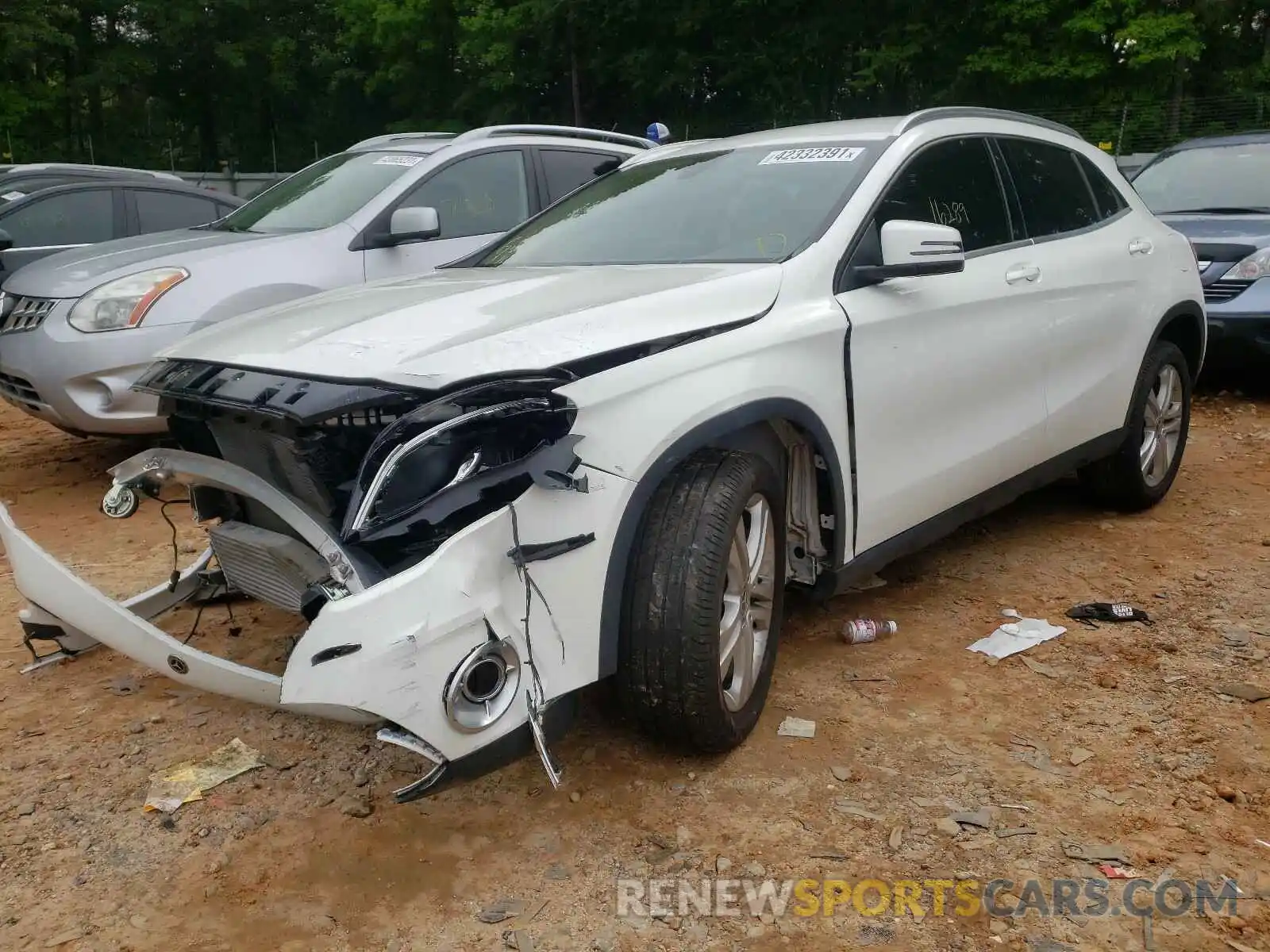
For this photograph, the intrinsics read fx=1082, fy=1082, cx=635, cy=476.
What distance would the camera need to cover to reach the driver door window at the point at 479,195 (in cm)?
611

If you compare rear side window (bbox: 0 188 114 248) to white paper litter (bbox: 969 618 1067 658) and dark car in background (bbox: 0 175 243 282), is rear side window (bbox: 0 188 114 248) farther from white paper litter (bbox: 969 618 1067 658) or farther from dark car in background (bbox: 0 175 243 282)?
white paper litter (bbox: 969 618 1067 658)

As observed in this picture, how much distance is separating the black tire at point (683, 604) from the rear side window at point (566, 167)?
4318mm

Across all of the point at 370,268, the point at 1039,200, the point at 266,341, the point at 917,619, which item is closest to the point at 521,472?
the point at 266,341

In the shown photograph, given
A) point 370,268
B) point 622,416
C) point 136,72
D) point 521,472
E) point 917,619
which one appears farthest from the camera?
point 136,72

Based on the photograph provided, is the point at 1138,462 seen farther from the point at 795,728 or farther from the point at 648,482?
the point at 648,482

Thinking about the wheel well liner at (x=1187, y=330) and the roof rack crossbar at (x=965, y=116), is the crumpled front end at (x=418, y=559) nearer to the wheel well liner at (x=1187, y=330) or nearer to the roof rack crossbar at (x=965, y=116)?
the roof rack crossbar at (x=965, y=116)

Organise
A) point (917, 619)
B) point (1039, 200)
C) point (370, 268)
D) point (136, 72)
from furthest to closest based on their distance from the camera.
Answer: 1. point (136, 72)
2. point (370, 268)
3. point (1039, 200)
4. point (917, 619)

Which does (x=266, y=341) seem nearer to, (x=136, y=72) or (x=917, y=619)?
(x=917, y=619)

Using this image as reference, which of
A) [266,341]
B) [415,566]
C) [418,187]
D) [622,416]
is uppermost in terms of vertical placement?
[418,187]

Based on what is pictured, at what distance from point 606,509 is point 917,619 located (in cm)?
188

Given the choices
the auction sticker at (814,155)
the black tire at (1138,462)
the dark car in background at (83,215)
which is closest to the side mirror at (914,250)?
the auction sticker at (814,155)

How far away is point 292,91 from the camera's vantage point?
37094 mm

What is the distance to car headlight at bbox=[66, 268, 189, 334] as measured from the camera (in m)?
5.11

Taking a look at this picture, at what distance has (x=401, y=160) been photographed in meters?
6.32
